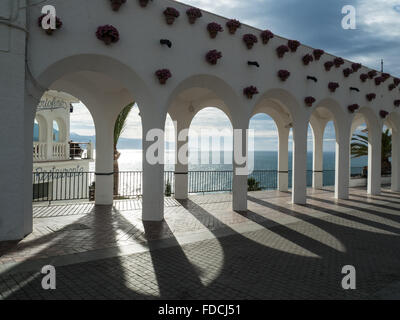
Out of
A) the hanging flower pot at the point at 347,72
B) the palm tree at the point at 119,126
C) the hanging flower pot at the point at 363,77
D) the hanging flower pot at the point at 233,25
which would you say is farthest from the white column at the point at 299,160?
the palm tree at the point at 119,126

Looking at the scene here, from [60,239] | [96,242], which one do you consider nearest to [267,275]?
[96,242]

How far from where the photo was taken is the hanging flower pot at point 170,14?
9352 mm

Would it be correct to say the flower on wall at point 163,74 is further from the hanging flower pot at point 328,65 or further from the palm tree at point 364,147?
the palm tree at point 364,147

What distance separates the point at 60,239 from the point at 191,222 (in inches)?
150

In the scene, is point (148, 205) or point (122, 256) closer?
point (122, 256)

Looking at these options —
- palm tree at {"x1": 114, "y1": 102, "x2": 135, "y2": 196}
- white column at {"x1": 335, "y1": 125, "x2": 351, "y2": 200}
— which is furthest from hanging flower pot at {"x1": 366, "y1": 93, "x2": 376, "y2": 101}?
palm tree at {"x1": 114, "y1": 102, "x2": 135, "y2": 196}

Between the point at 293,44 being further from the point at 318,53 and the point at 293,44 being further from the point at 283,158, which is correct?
the point at 283,158

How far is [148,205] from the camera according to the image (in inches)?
386

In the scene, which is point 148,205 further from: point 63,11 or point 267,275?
point 63,11

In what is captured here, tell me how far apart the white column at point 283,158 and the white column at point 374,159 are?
4.48 m

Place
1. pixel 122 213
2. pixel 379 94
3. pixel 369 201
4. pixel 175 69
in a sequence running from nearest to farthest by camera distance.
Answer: pixel 175 69
pixel 122 213
pixel 369 201
pixel 379 94

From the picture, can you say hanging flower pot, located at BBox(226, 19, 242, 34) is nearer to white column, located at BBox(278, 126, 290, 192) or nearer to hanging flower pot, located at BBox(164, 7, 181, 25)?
hanging flower pot, located at BBox(164, 7, 181, 25)

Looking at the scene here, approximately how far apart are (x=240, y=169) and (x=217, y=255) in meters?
5.34

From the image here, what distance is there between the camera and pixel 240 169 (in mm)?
11617
